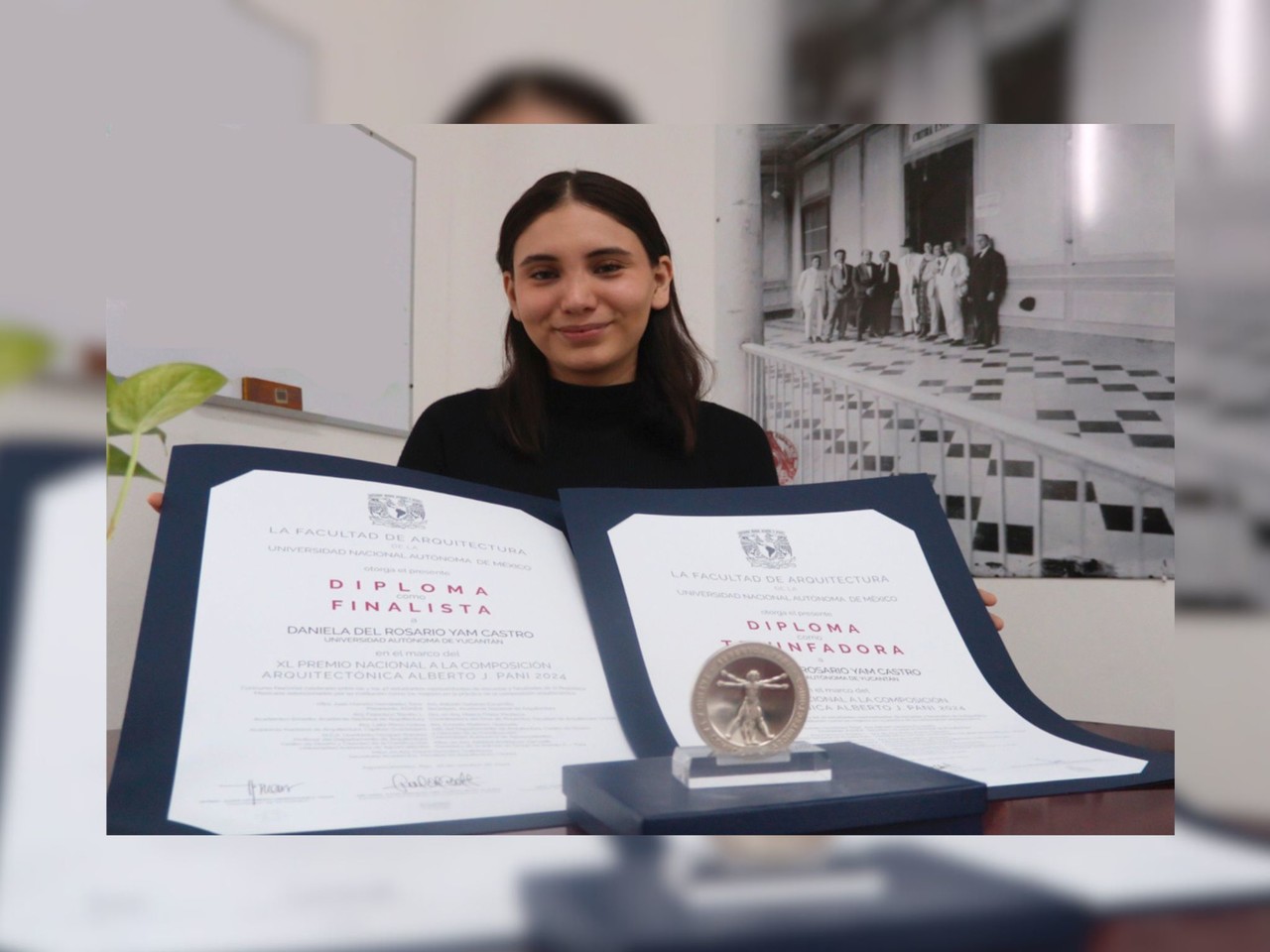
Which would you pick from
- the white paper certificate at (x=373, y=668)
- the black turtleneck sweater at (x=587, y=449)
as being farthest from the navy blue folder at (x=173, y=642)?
the black turtleneck sweater at (x=587, y=449)

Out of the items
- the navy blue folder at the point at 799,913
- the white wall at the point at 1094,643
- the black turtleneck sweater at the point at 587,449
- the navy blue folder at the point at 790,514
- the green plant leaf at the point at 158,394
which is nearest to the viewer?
the navy blue folder at the point at 799,913

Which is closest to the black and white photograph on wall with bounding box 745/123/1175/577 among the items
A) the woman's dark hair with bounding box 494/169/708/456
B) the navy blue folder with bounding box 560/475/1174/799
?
the woman's dark hair with bounding box 494/169/708/456

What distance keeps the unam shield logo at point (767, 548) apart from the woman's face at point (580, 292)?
57 cm

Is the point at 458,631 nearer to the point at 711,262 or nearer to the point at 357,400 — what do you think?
the point at 357,400

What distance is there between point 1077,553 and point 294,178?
1.30 m

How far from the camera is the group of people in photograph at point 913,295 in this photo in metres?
1.57

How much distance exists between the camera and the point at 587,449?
3.32ft

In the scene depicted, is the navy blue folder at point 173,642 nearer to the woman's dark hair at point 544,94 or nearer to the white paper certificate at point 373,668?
the white paper certificate at point 373,668

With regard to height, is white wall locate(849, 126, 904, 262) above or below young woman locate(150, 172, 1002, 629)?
above

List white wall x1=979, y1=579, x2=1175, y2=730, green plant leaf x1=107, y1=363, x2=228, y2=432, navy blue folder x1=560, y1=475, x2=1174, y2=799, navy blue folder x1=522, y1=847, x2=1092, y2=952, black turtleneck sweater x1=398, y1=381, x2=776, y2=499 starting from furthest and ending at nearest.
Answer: white wall x1=979, y1=579, x2=1175, y2=730
black turtleneck sweater x1=398, y1=381, x2=776, y2=499
green plant leaf x1=107, y1=363, x2=228, y2=432
navy blue folder x1=560, y1=475, x2=1174, y2=799
navy blue folder x1=522, y1=847, x2=1092, y2=952

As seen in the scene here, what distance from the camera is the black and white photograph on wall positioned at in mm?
1546
